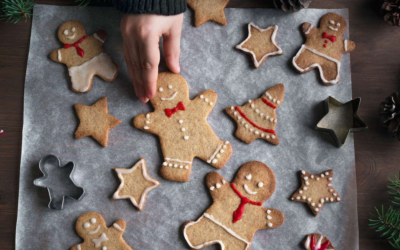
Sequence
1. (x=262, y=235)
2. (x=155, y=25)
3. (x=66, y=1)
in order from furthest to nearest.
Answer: (x=66, y=1) → (x=262, y=235) → (x=155, y=25)

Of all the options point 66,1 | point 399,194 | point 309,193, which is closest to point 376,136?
point 399,194

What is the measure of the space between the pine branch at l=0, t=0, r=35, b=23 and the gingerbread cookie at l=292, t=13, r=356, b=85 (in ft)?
3.48

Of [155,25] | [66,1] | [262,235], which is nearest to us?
[155,25]

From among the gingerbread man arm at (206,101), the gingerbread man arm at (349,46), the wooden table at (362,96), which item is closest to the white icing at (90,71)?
the wooden table at (362,96)

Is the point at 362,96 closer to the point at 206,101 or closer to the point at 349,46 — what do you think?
the point at 349,46

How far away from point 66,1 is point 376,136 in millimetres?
1346

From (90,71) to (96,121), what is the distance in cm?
20

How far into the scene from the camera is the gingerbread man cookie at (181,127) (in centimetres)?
128

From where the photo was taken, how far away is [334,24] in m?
1.37

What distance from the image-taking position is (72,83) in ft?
4.33

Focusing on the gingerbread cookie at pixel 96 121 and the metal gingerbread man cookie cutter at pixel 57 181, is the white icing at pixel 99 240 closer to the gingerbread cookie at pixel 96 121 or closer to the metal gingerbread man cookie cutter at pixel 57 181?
the metal gingerbread man cookie cutter at pixel 57 181

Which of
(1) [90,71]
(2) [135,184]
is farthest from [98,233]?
(1) [90,71]

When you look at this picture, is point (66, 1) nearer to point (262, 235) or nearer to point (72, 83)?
point (72, 83)

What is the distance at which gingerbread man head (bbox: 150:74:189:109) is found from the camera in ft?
4.30
